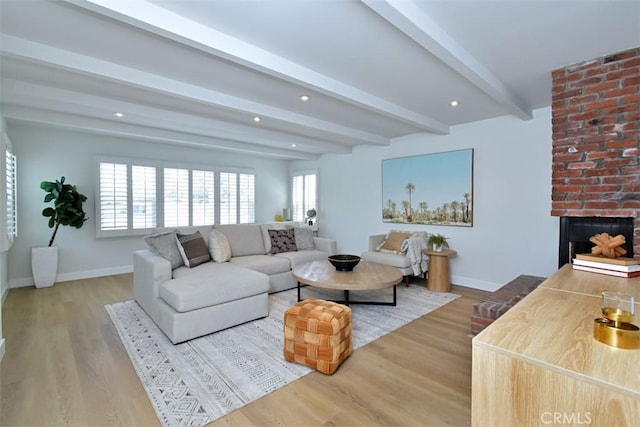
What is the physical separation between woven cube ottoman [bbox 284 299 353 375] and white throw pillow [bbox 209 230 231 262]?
1912mm

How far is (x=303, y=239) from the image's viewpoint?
5.08 metres

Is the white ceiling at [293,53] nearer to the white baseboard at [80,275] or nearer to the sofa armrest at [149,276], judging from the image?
the sofa armrest at [149,276]

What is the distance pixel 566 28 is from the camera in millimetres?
2148

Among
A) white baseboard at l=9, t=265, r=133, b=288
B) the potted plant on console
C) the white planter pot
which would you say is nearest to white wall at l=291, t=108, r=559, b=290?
the potted plant on console

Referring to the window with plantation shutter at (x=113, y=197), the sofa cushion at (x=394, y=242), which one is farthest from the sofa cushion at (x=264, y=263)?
the window with plantation shutter at (x=113, y=197)

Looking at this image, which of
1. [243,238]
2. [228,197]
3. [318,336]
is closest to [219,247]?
[243,238]

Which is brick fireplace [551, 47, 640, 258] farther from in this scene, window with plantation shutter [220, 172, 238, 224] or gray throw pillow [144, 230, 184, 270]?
window with plantation shutter [220, 172, 238, 224]

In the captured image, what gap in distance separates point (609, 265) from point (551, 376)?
5.52ft

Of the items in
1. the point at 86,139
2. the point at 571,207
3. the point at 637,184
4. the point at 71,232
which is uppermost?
the point at 86,139

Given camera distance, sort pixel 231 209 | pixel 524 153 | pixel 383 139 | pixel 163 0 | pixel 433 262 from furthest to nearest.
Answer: pixel 231 209
pixel 383 139
pixel 433 262
pixel 524 153
pixel 163 0

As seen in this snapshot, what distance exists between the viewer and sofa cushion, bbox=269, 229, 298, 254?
4759 mm

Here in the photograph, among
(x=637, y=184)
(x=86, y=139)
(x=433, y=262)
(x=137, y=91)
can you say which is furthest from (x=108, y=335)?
(x=637, y=184)

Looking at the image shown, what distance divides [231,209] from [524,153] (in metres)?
5.57

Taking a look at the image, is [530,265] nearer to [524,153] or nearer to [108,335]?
[524,153]
